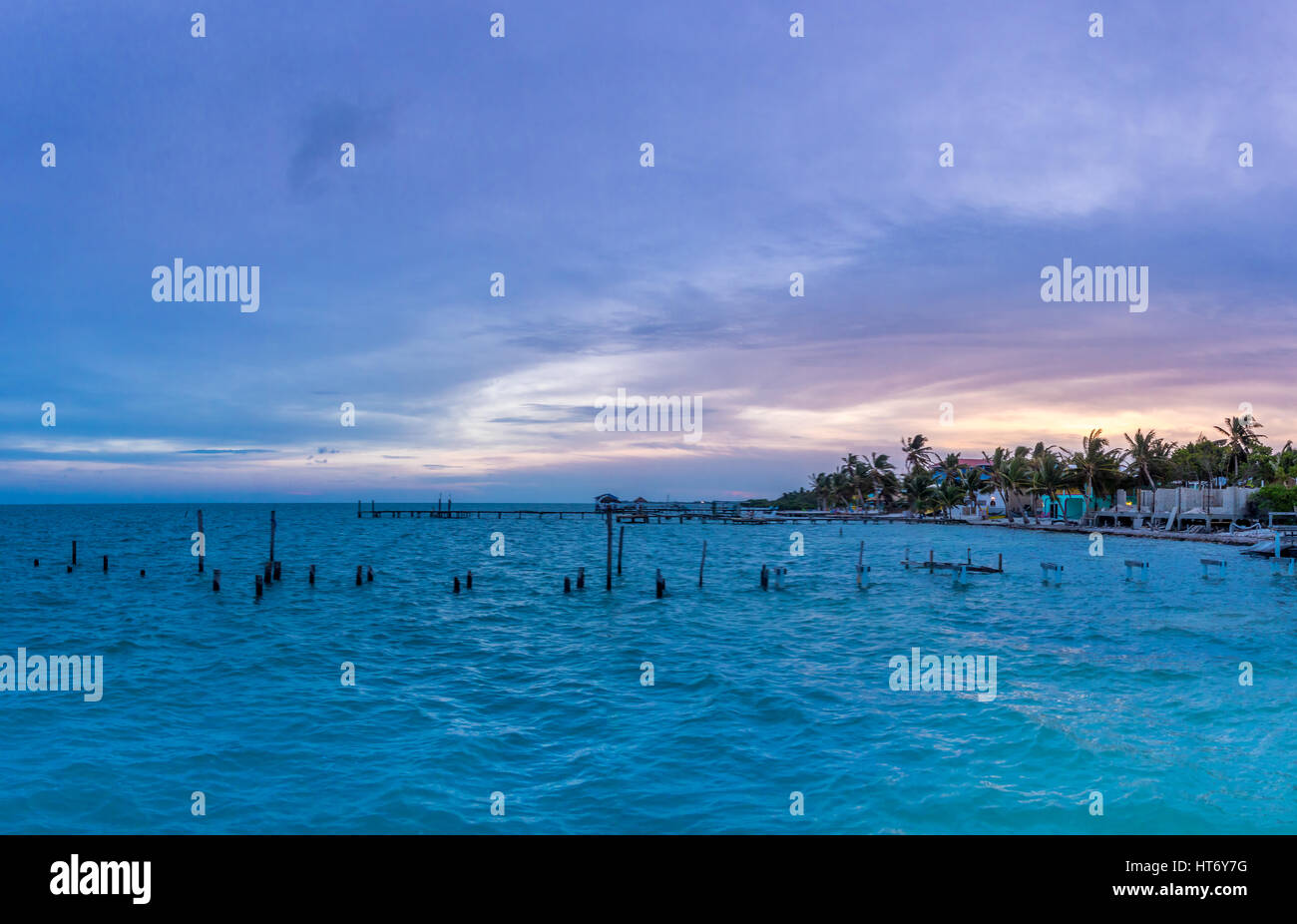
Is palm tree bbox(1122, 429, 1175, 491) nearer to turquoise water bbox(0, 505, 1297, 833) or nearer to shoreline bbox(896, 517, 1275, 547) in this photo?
shoreline bbox(896, 517, 1275, 547)

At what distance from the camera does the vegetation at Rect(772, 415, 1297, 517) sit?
293 feet

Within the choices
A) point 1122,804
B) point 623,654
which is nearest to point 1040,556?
point 623,654

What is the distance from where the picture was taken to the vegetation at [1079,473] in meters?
89.4

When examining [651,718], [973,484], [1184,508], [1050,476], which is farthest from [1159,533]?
[651,718]

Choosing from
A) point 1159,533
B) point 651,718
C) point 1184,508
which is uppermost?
point 1184,508

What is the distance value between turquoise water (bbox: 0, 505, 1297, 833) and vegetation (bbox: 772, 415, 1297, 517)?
63.9 m

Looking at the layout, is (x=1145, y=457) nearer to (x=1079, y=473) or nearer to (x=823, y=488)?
(x=1079, y=473)

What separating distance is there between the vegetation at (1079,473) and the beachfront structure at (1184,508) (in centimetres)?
275

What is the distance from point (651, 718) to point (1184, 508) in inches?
3582

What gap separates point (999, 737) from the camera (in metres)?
16.0

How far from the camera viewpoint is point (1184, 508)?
Answer: 85250 millimetres

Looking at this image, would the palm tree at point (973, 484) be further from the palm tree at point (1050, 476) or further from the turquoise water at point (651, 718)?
the turquoise water at point (651, 718)
